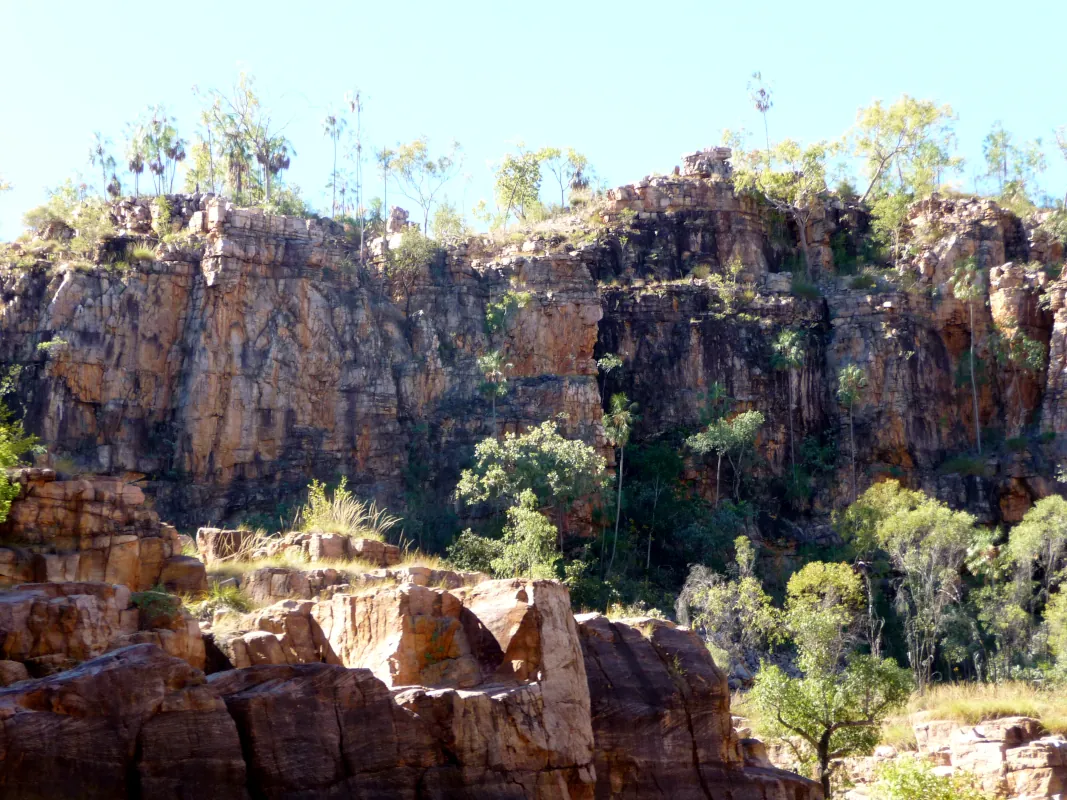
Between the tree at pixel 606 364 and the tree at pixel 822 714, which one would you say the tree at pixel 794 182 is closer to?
the tree at pixel 606 364

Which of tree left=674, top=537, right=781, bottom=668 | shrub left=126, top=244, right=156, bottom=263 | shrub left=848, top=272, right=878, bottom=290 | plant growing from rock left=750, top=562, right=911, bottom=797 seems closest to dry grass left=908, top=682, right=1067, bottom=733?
plant growing from rock left=750, top=562, right=911, bottom=797

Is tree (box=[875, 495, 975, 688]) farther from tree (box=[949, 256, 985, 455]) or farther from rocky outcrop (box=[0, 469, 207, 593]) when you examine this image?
rocky outcrop (box=[0, 469, 207, 593])

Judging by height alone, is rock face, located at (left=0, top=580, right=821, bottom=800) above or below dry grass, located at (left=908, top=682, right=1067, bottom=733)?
above

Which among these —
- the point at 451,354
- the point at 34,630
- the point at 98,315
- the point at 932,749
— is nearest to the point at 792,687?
the point at 932,749

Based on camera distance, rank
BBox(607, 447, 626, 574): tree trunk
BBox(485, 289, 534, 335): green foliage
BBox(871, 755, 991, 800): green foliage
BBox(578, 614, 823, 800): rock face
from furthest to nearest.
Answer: BBox(485, 289, 534, 335): green foliage < BBox(607, 447, 626, 574): tree trunk < BBox(578, 614, 823, 800): rock face < BBox(871, 755, 991, 800): green foliage

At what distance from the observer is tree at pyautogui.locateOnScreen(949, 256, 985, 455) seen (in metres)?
48.0

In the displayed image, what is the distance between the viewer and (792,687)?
26.3 metres

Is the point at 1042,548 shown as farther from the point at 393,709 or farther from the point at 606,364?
the point at 393,709

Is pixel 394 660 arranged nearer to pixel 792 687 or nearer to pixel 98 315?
→ pixel 792 687

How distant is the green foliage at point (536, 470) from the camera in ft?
133

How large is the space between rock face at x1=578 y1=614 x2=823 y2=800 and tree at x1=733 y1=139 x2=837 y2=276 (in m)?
33.3

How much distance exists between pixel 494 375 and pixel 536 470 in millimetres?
5801

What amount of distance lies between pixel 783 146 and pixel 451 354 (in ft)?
56.0

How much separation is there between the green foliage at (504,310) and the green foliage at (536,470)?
5.82 m
